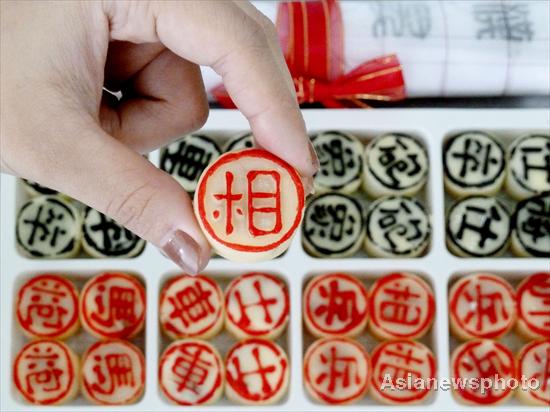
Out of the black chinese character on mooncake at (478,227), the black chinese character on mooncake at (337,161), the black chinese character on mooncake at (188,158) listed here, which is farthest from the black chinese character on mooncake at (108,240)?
the black chinese character on mooncake at (478,227)

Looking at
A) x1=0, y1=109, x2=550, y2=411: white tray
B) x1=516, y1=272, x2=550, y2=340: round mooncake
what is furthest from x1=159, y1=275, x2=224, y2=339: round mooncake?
x1=516, y1=272, x2=550, y2=340: round mooncake

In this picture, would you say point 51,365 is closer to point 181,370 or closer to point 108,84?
point 181,370

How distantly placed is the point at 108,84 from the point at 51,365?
514 mm

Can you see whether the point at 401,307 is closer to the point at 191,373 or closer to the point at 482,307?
the point at 482,307

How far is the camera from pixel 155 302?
4.06 ft

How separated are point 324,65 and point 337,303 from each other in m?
0.44

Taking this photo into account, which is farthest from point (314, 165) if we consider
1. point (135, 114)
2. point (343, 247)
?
point (343, 247)

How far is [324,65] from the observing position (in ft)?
4.34

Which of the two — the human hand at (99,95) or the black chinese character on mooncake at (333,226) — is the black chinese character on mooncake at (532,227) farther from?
the human hand at (99,95)

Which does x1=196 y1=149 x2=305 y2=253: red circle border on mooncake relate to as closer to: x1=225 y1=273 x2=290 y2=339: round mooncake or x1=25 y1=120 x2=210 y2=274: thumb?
x1=25 y1=120 x2=210 y2=274: thumb

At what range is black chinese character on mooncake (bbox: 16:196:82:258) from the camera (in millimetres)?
1255

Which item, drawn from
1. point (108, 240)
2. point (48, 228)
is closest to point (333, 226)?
point (108, 240)

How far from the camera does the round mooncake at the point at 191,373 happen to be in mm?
1213

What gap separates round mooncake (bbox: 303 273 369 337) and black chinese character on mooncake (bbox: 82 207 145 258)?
32 centimetres
